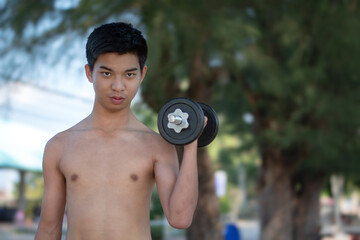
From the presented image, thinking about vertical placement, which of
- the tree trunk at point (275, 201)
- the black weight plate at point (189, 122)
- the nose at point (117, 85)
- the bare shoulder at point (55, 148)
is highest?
the tree trunk at point (275, 201)

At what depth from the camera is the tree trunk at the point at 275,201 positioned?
41.2 feet

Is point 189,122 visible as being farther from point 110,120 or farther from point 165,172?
point 110,120

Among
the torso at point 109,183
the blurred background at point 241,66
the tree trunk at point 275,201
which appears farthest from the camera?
the tree trunk at point 275,201

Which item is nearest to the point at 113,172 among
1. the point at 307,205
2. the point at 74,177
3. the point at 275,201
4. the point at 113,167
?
the point at 113,167

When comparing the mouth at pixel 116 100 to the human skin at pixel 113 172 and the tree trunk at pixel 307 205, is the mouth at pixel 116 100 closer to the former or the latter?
the human skin at pixel 113 172

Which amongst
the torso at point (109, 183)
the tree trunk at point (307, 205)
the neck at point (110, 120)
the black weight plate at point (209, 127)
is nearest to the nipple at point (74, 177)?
the torso at point (109, 183)

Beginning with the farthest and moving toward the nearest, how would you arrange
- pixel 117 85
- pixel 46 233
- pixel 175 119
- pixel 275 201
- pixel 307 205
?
1. pixel 307 205
2. pixel 275 201
3. pixel 46 233
4. pixel 117 85
5. pixel 175 119

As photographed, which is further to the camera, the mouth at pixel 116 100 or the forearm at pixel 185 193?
the mouth at pixel 116 100

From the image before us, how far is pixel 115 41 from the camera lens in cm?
212

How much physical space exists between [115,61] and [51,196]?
58 cm

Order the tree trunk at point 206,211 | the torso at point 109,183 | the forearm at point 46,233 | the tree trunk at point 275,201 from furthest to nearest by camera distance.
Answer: the tree trunk at point 275,201 → the tree trunk at point 206,211 → the forearm at point 46,233 → the torso at point 109,183

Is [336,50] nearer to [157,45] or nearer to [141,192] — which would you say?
[157,45]

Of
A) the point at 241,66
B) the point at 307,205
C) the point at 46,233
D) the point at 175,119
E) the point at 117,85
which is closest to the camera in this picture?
the point at 175,119

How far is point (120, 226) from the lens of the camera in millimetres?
2084
